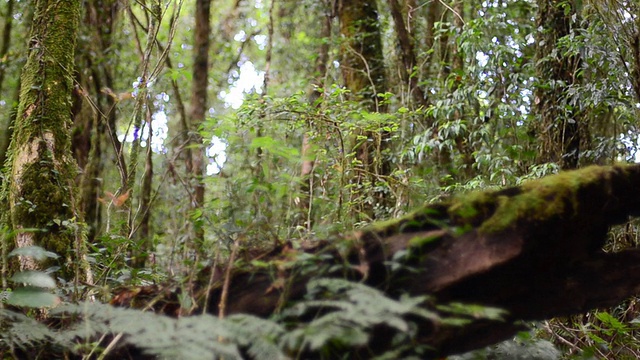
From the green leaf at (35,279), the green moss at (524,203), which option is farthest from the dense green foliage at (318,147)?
the green moss at (524,203)

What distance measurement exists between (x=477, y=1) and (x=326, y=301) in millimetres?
6364

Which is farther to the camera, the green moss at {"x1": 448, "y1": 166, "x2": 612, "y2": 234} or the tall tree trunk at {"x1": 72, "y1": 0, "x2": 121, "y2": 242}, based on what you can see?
the tall tree trunk at {"x1": 72, "y1": 0, "x2": 121, "y2": 242}

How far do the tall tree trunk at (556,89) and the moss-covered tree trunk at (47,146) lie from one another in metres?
4.50

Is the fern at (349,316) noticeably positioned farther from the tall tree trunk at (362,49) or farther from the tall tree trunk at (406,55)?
the tall tree trunk at (406,55)

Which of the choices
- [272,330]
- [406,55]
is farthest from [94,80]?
[272,330]

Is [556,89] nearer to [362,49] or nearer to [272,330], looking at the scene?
[362,49]

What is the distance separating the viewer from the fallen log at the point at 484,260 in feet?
8.05

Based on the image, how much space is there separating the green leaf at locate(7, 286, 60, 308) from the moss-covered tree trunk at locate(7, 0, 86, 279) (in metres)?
0.88

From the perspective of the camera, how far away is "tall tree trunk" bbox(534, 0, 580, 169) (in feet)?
20.2

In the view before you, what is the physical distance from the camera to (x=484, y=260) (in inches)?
96.3

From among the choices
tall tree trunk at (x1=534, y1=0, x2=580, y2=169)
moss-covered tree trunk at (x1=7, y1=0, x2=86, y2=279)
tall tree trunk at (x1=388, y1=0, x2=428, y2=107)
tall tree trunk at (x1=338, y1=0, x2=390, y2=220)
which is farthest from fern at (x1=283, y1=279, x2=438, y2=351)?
tall tree trunk at (x1=388, y1=0, x2=428, y2=107)

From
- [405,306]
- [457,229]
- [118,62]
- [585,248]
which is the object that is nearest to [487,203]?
[457,229]

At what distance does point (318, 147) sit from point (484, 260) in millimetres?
1399

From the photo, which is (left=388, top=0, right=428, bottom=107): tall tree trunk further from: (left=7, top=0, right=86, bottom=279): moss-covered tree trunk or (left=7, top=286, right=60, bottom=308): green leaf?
(left=7, top=286, right=60, bottom=308): green leaf
